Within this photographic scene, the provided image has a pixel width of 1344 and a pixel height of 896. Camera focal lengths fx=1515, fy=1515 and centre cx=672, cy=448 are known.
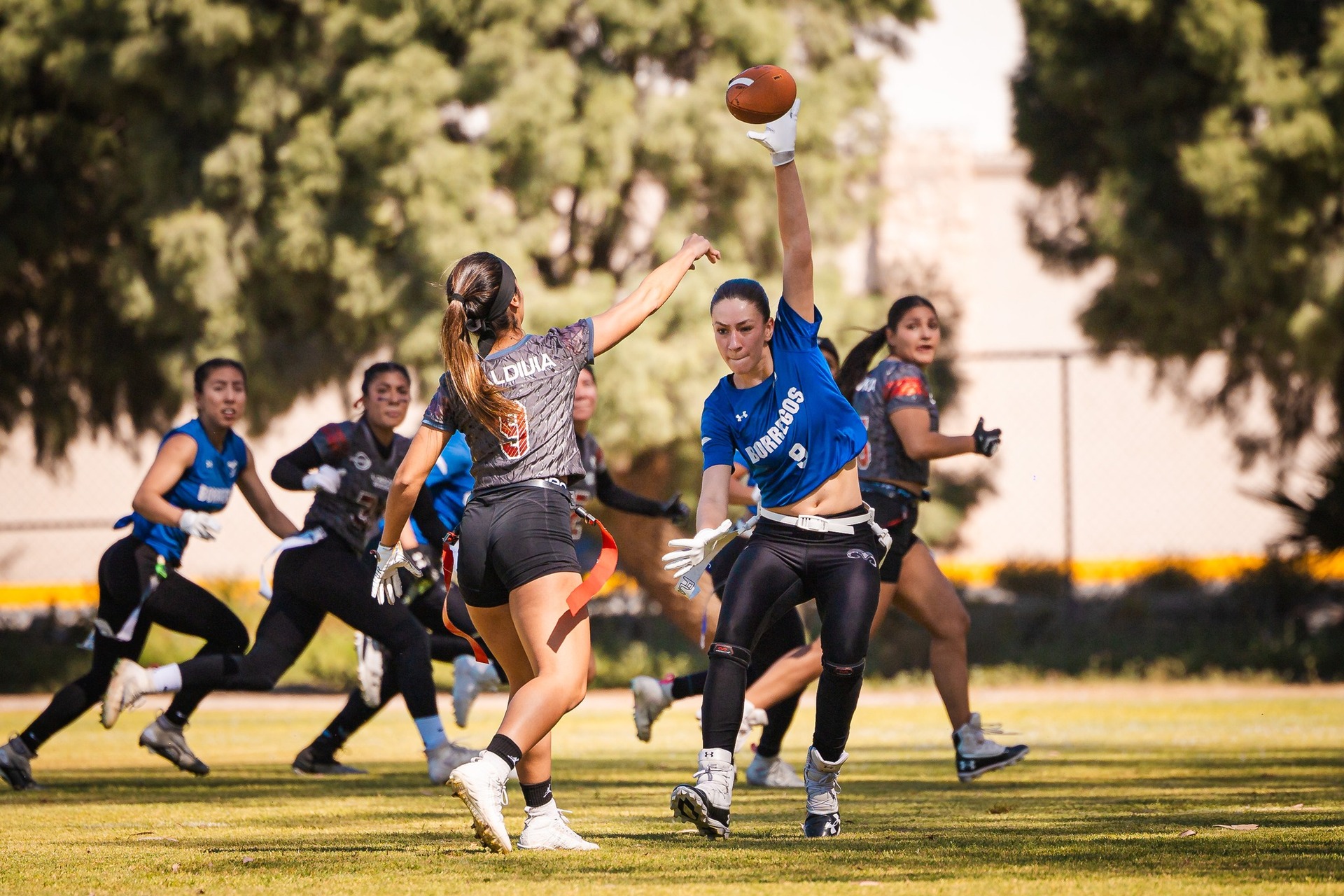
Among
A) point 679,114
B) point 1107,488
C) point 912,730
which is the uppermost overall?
point 679,114

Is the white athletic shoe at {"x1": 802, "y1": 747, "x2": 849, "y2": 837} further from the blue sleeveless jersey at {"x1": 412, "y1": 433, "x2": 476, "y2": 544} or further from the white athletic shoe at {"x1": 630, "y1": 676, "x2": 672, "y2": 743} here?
the blue sleeveless jersey at {"x1": 412, "y1": 433, "x2": 476, "y2": 544}

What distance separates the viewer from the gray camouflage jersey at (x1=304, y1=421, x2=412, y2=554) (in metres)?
7.55

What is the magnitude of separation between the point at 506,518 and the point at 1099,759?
4.79 meters

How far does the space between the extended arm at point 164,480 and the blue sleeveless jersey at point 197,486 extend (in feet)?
0.15

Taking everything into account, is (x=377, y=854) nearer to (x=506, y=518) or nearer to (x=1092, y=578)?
(x=506, y=518)

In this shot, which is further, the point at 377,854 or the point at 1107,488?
the point at 1107,488

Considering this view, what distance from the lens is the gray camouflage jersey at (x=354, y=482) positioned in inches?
297

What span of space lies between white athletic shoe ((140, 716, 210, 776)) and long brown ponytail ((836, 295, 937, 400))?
12.6ft

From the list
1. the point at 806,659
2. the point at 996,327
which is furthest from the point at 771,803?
the point at 996,327

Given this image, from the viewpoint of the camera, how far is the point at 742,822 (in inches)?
224

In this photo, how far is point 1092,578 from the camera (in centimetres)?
2323

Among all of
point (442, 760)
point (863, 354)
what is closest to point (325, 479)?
point (442, 760)

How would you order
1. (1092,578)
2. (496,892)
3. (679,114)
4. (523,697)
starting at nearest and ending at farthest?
1. (496,892)
2. (523,697)
3. (679,114)
4. (1092,578)

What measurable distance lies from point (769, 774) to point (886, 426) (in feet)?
5.80
